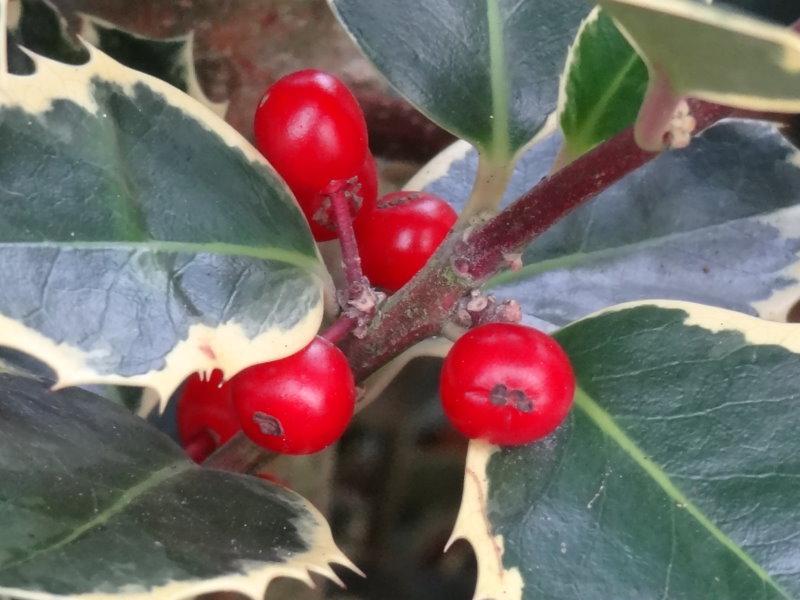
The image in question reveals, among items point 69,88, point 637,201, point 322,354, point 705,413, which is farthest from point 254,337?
point 637,201

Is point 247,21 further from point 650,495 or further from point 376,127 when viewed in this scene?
point 650,495

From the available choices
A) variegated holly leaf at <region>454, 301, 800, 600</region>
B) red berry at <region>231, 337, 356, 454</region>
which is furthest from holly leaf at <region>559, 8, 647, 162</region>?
red berry at <region>231, 337, 356, 454</region>

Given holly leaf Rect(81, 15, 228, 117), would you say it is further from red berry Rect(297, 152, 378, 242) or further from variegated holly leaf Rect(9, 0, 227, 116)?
red berry Rect(297, 152, 378, 242)

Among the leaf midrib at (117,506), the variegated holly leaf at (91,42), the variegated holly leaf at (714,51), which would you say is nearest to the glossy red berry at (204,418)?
the leaf midrib at (117,506)

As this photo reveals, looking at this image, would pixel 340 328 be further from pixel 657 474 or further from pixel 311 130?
pixel 657 474

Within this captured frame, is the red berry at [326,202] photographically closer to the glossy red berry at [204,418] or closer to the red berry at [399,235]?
the red berry at [399,235]
